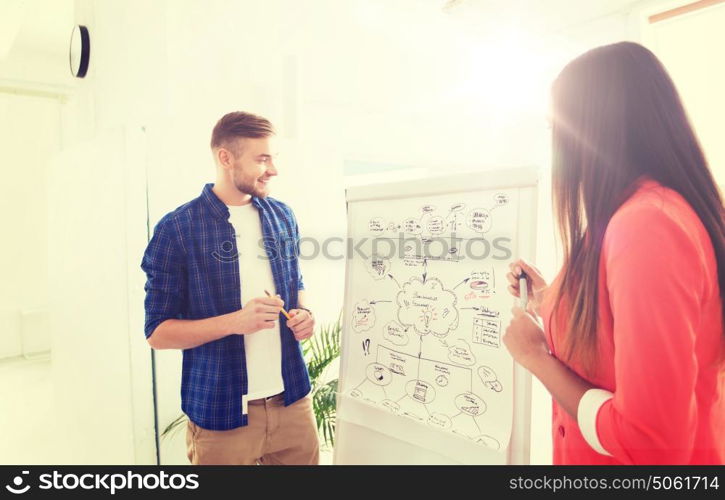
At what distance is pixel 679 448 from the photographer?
0.74 metres

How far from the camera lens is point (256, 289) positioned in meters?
1.48

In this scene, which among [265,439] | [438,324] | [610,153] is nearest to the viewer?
[610,153]

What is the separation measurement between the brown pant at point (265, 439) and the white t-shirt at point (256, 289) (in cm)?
6

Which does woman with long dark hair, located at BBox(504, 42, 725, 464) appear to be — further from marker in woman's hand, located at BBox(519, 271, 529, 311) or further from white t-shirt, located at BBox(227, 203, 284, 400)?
white t-shirt, located at BBox(227, 203, 284, 400)

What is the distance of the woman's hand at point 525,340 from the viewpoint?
947 mm

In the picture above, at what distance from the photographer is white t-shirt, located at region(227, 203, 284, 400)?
4.75 ft

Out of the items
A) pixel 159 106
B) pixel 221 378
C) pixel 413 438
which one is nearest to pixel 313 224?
pixel 159 106

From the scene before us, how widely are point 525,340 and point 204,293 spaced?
0.92 m

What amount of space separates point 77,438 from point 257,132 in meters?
1.79

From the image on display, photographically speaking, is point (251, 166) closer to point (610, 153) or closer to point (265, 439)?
point (265, 439)

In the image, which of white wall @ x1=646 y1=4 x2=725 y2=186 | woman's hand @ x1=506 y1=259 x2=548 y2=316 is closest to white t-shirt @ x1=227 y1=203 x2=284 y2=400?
woman's hand @ x1=506 y1=259 x2=548 y2=316

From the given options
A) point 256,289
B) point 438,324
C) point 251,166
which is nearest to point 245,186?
point 251,166

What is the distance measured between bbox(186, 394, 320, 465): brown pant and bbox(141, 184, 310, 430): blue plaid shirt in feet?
0.11
